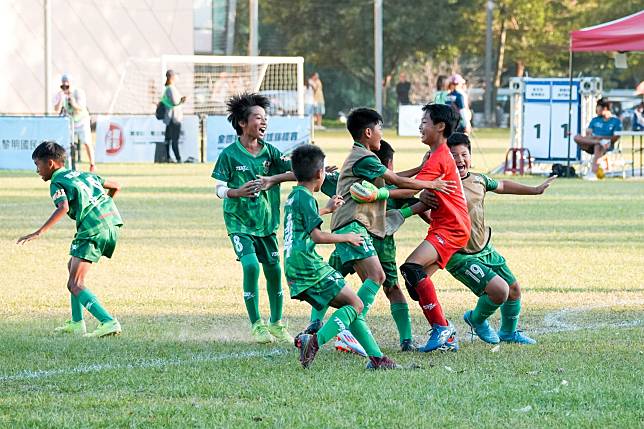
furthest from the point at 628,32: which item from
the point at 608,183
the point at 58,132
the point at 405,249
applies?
the point at 58,132

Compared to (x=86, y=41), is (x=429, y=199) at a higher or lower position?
lower

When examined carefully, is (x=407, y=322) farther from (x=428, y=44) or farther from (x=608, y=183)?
(x=428, y=44)

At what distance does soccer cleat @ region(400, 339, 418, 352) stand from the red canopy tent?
506 inches

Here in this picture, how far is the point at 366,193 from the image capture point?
7.56 metres

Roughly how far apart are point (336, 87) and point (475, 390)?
6887cm

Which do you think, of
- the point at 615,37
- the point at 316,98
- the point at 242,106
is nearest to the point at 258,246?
the point at 242,106

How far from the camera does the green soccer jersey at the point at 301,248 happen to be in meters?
7.38

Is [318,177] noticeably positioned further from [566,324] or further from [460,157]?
[566,324]

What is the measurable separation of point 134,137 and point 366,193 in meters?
21.3

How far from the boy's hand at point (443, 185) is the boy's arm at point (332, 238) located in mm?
631

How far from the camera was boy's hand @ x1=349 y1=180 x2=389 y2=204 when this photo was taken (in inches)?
→ 298

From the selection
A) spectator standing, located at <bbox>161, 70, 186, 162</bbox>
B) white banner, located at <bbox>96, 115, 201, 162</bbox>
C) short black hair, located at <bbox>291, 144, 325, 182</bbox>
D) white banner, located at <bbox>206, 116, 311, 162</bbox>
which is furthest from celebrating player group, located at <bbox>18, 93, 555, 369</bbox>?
white banner, located at <bbox>96, 115, 201, 162</bbox>

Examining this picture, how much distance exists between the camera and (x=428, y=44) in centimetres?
6138

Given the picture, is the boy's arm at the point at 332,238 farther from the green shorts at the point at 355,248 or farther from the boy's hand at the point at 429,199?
the boy's hand at the point at 429,199
